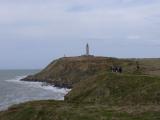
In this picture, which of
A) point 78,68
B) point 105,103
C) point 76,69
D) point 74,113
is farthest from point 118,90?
point 76,69

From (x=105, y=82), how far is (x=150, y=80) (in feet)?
17.7

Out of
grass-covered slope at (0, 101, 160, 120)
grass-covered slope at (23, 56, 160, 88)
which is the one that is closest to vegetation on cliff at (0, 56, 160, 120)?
grass-covered slope at (0, 101, 160, 120)

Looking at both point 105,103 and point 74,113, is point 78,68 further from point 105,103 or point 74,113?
point 74,113

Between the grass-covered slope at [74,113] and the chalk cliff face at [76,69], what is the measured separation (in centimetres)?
7059

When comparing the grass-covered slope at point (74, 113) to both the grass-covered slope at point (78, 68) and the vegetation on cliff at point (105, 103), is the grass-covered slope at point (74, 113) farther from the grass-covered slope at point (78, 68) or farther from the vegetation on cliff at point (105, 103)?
the grass-covered slope at point (78, 68)

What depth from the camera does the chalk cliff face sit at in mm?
111812

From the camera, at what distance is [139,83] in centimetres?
4191

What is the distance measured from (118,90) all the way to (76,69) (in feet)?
262

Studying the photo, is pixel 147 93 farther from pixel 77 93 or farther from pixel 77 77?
pixel 77 77

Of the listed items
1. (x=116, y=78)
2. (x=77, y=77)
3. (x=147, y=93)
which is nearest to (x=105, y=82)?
(x=116, y=78)

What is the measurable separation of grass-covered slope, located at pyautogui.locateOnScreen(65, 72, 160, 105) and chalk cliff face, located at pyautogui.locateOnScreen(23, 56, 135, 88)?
187 feet

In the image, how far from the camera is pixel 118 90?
42.3m

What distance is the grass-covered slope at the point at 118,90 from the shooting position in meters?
38.0

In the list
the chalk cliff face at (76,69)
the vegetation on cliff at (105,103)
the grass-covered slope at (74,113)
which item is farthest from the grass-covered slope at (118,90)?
the chalk cliff face at (76,69)
